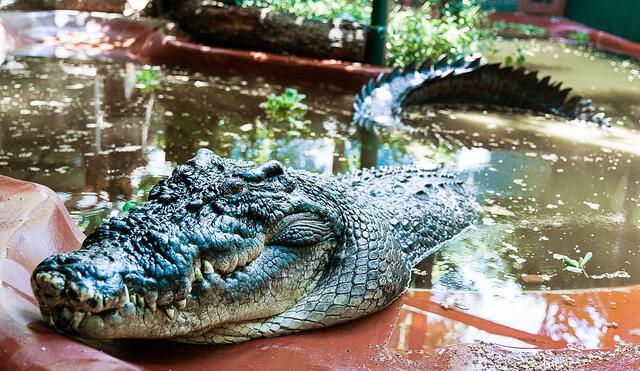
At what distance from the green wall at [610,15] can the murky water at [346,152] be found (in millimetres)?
7285

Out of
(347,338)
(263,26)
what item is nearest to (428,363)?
(347,338)

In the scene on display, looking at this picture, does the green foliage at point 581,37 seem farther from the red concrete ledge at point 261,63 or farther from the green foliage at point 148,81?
the green foliage at point 148,81

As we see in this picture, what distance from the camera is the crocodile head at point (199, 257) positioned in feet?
5.87

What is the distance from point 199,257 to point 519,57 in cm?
921

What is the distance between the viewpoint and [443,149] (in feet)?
18.5

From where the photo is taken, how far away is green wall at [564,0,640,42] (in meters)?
14.4

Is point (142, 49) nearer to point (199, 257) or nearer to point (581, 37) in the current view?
point (199, 257)

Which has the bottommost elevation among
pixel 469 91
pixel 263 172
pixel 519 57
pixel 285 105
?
pixel 285 105

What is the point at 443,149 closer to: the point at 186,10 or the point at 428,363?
the point at 428,363

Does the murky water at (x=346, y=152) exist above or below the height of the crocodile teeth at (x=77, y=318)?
below

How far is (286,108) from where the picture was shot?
6562mm

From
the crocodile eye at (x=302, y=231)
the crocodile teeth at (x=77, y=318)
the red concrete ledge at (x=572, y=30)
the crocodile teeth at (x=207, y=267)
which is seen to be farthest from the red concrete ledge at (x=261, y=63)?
the red concrete ledge at (x=572, y=30)

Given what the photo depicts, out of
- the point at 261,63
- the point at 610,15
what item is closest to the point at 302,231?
the point at 261,63

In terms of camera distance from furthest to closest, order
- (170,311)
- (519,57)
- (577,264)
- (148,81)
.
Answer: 1. (519,57)
2. (148,81)
3. (577,264)
4. (170,311)
